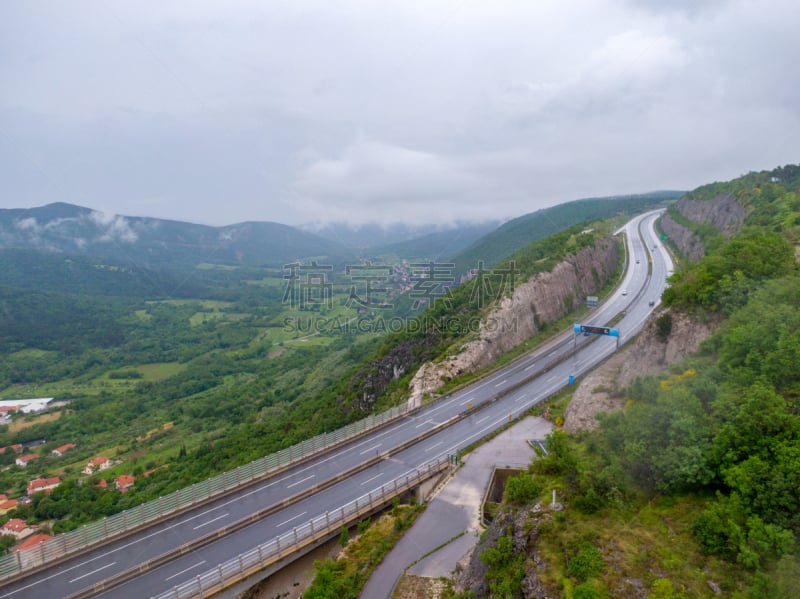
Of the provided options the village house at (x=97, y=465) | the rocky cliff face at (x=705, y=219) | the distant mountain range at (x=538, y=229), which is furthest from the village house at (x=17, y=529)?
the distant mountain range at (x=538, y=229)

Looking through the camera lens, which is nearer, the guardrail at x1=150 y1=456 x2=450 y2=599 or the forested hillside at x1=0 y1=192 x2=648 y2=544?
the guardrail at x1=150 y1=456 x2=450 y2=599

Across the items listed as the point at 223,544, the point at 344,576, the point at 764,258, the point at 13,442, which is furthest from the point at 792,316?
the point at 13,442

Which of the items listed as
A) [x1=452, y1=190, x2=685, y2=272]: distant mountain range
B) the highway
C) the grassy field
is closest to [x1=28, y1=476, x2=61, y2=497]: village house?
the grassy field

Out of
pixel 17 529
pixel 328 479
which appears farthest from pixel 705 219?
pixel 17 529

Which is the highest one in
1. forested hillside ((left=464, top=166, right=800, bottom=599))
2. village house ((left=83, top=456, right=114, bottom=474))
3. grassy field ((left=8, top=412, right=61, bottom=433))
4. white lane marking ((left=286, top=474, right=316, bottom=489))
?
forested hillside ((left=464, top=166, right=800, bottom=599))

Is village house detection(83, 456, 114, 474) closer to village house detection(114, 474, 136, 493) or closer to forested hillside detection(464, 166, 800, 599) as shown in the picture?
village house detection(114, 474, 136, 493)

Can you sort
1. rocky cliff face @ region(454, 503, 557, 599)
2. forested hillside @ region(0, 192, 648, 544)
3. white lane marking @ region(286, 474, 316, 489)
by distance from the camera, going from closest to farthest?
rocky cliff face @ region(454, 503, 557, 599) → white lane marking @ region(286, 474, 316, 489) → forested hillside @ region(0, 192, 648, 544)

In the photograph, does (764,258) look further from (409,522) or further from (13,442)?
(13,442)

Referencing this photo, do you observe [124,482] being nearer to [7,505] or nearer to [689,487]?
[7,505]
